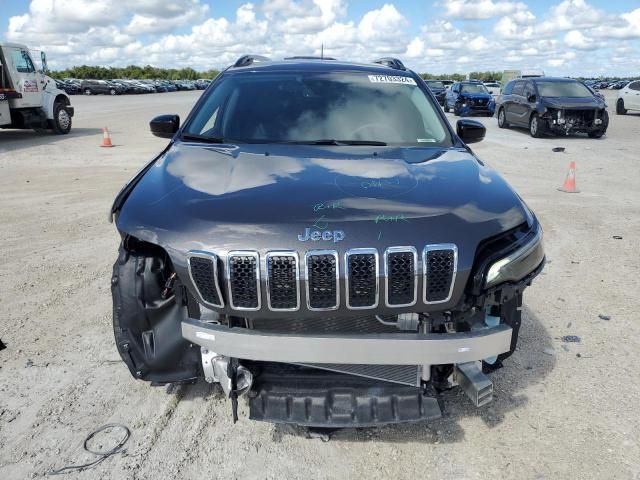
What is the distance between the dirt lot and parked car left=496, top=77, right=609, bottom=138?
10.1 m

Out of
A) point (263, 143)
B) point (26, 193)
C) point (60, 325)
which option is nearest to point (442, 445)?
point (263, 143)

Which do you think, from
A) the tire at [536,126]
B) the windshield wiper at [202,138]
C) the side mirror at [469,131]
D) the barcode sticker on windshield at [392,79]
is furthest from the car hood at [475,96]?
the windshield wiper at [202,138]

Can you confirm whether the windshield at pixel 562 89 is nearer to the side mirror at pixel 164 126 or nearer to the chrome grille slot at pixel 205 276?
the side mirror at pixel 164 126

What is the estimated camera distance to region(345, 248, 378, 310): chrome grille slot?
2135 millimetres

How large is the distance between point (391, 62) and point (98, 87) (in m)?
54.7

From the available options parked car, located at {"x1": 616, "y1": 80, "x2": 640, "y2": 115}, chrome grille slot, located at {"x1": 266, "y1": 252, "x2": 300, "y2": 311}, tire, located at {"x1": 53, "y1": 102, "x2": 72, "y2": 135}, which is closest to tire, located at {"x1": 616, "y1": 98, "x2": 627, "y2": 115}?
parked car, located at {"x1": 616, "y1": 80, "x2": 640, "y2": 115}

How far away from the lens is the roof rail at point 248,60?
4530mm

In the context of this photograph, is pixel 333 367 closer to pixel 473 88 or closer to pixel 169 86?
pixel 473 88

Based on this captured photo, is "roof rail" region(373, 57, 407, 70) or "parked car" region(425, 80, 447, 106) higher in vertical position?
"roof rail" region(373, 57, 407, 70)

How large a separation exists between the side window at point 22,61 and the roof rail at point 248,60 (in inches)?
486

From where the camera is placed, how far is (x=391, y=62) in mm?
4754

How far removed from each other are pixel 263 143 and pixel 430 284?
1.62 m

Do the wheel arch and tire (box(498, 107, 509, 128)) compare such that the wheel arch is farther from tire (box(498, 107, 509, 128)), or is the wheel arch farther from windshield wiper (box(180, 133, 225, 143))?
tire (box(498, 107, 509, 128))

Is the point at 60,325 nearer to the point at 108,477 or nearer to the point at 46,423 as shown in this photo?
the point at 46,423
